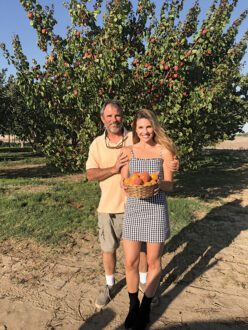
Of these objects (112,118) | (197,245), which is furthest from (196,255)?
(112,118)

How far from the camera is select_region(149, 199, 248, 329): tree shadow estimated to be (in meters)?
4.46

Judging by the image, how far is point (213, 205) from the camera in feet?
29.9

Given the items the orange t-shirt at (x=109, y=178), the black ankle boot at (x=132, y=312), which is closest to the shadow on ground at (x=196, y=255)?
the black ankle boot at (x=132, y=312)

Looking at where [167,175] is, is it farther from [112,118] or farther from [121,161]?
[112,118]

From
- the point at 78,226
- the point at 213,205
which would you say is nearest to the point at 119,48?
the point at 78,226

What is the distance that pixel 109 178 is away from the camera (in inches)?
143

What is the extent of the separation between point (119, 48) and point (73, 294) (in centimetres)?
467

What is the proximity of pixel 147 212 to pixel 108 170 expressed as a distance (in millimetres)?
636

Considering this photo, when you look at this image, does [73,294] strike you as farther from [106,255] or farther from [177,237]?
[177,237]

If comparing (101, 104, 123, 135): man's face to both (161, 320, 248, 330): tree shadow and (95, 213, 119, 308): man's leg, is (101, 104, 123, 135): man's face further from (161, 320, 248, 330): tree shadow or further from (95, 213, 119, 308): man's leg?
(161, 320, 248, 330): tree shadow

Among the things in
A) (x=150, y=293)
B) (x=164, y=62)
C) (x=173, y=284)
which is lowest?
(x=173, y=284)

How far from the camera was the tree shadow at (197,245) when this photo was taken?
14.6 ft

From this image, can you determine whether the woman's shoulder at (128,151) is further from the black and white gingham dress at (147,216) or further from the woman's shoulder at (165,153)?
the woman's shoulder at (165,153)

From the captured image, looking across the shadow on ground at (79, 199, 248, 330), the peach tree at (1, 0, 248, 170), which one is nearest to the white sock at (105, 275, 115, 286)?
the shadow on ground at (79, 199, 248, 330)
